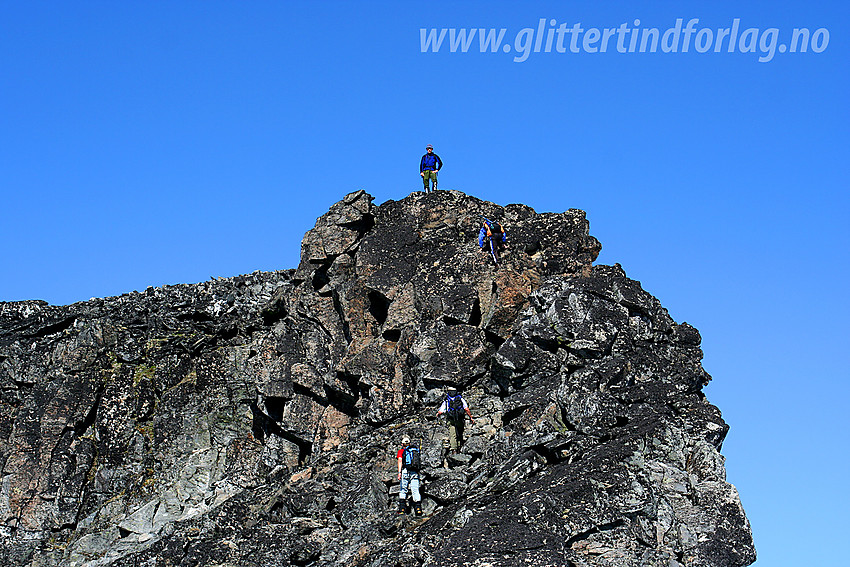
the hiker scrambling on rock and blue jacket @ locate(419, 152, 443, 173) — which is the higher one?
blue jacket @ locate(419, 152, 443, 173)

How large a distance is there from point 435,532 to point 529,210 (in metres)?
18.6

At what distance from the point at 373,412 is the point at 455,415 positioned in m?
4.75

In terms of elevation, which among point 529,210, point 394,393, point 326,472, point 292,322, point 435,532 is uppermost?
point 529,210

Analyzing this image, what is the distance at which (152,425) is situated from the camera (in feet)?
217

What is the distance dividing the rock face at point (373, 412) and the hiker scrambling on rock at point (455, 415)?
0.45 metres

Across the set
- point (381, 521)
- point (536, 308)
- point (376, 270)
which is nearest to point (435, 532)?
point (381, 521)

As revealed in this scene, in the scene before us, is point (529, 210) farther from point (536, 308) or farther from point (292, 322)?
point (292, 322)

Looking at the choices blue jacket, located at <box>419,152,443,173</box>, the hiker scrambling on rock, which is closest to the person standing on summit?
blue jacket, located at <box>419,152,443,173</box>

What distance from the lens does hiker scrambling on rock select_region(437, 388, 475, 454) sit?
53.1m

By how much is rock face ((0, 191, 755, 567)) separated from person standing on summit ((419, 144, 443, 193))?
0.87 m

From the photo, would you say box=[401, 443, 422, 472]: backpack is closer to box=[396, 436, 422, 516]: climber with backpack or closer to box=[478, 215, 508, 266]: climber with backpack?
box=[396, 436, 422, 516]: climber with backpack

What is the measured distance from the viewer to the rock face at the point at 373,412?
48781mm

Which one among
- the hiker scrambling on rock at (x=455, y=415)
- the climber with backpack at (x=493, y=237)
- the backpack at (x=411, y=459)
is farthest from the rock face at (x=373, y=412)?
the backpack at (x=411, y=459)

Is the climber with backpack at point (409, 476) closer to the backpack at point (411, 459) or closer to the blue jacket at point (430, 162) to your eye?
the backpack at point (411, 459)
